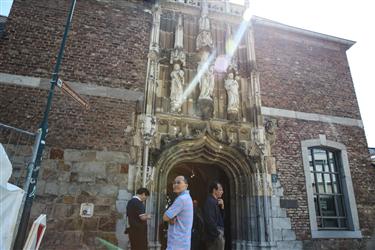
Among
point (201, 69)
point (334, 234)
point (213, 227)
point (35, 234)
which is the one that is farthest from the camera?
point (201, 69)

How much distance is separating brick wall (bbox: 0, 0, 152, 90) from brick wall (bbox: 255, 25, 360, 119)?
4140mm

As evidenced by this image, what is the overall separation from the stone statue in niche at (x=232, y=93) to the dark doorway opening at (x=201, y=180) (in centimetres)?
195

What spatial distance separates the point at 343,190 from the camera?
855 centimetres

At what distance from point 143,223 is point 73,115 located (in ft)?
11.6

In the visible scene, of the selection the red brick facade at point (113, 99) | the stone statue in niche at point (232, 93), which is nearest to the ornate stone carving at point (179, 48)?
the red brick facade at point (113, 99)

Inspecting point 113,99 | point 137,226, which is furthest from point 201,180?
point 137,226

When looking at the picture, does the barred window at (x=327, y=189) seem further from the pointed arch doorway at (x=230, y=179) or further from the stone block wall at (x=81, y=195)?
the stone block wall at (x=81, y=195)

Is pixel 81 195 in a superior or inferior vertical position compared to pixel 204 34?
inferior

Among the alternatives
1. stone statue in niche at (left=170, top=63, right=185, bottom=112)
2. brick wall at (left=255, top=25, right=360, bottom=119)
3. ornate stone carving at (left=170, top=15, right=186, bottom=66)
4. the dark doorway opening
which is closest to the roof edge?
brick wall at (left=255, top=25, right=360, bottom=119)

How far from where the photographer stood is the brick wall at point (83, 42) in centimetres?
712

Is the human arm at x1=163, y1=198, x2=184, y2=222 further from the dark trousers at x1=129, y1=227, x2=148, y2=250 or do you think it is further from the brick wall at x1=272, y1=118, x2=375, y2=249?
the brick wall at x1=272, y1=118, x2=375, y2=249

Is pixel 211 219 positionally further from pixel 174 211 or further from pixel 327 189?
pixel 327 189

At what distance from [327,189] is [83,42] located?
8.66 meters

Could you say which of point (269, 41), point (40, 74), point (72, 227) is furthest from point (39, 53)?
point (269, 41)
